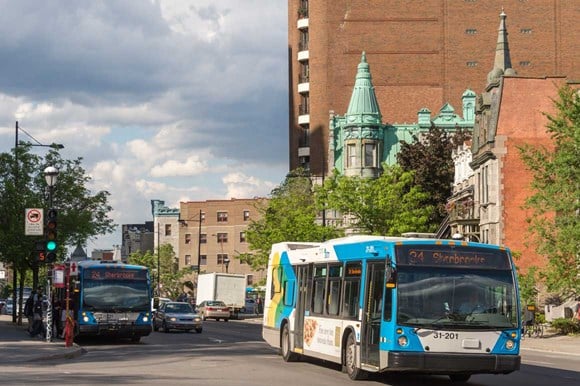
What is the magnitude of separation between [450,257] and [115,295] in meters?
19.1

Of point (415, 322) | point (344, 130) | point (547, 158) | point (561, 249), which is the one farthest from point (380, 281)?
point (344, 130)

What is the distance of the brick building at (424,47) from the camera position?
103 m

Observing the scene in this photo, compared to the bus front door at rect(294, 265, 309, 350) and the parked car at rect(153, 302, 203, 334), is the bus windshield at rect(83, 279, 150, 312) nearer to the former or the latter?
the parked car at rect(153, 302, 203, 334)

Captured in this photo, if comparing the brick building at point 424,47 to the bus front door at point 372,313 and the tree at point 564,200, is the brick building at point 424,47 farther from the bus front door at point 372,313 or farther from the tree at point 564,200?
the bus front door at point 372,313

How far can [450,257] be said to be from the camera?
20.3 metres

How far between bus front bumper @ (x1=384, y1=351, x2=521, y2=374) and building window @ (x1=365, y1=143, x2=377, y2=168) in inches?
2976

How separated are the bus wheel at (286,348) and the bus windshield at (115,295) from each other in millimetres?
10660

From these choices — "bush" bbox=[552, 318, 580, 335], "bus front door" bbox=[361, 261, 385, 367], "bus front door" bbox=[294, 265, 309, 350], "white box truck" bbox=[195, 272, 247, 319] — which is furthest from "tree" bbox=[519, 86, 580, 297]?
"white box truck" bbox=[195, 272, 247, 319]

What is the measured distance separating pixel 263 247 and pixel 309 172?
83.2 ft

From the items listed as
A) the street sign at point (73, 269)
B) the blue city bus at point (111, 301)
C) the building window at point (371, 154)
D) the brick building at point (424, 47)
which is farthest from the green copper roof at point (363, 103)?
the street sign at point (73, 269)

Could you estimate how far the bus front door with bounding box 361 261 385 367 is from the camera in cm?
2048

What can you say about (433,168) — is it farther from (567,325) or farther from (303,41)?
(303,41)

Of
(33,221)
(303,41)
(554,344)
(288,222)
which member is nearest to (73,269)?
(33,221)

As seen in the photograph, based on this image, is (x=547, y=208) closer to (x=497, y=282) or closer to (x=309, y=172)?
(x=497, y=282)
